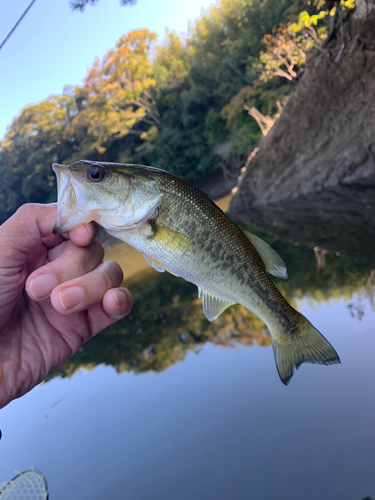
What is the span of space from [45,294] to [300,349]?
1.34 metres

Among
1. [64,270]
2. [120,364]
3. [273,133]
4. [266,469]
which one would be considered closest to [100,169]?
[64,270]

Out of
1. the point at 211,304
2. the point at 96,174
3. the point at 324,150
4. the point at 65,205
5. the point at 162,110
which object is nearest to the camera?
the point at 65,205

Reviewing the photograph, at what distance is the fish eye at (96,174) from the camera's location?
1824 millimetres

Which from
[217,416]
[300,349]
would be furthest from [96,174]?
[217,416]

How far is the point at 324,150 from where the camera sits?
42.8ft

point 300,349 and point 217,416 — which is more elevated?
point 300,349

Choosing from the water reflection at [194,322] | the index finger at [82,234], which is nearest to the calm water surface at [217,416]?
the water reflection at [194,322]

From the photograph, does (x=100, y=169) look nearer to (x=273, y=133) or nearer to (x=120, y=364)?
(x=120, y=364)

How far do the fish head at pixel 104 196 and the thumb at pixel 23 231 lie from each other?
0.68 ft

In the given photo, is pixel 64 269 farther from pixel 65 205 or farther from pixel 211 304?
pixel 211 304

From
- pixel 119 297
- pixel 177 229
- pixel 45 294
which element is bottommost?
pixel 119 297

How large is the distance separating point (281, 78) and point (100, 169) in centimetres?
2681

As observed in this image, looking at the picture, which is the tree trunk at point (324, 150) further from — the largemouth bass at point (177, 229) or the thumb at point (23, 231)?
the thumb at point (23, 231)

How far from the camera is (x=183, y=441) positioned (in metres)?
2.98
